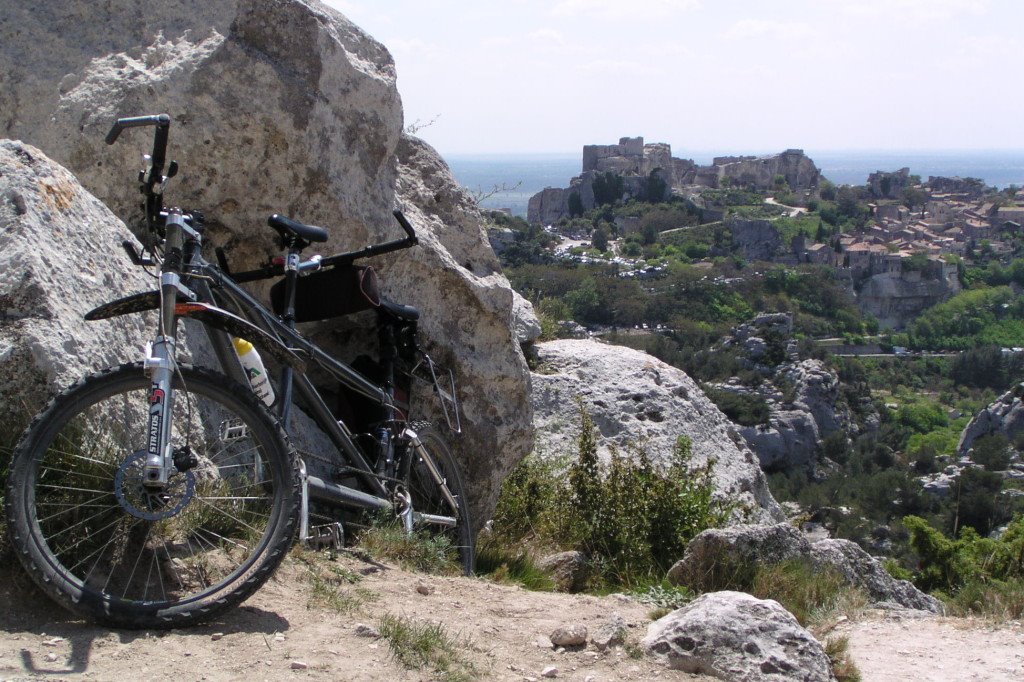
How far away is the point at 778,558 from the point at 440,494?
1587 millimetres

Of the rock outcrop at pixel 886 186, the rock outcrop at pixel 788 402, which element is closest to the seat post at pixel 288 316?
the rock outcrop at pixel 788 402

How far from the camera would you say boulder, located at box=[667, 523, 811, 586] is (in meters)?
4.42

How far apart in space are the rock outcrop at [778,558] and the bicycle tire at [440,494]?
39.9 inches

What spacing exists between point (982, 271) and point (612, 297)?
43.3 meters

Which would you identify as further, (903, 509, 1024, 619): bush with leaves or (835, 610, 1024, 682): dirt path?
(903, 509, 1024, 619): bush with leaves

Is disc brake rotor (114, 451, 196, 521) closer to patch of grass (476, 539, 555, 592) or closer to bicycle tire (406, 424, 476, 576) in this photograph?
bicycle tire (406, 424, 476, 576)

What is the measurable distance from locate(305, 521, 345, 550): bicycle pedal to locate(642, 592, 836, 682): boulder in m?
1.16

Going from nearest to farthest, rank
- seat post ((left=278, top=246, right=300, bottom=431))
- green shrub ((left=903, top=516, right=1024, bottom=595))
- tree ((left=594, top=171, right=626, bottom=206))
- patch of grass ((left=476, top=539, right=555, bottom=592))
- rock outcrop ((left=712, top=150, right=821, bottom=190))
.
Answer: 1. seat post ((left=278, top=246, right=300, bottom=431))
2. patch of grass ((left=476, top=539, right=555, bottom=592))
3. green shrub ((left=903, top=516, right=1024, bottom=595))
4. tree ((left=594, top=171, right=626, bottom=206))
5. rock outcrop ((left=712, top=150, right=821, bottom=190))

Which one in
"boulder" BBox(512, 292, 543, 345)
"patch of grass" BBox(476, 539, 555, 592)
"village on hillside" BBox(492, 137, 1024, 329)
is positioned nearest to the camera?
"patch of grass" BBox(476, 539, 555, 592)

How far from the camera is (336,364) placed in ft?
13.1

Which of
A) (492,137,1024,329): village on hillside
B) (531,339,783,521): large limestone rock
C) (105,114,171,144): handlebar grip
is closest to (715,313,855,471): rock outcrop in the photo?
(492,137,1024,329): village on hillside

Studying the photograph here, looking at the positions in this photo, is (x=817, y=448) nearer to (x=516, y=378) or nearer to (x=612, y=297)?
(x=612, y=297)

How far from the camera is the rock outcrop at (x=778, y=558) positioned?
175 inches

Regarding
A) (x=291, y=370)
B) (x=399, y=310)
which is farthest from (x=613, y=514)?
(x=291, y=370)
